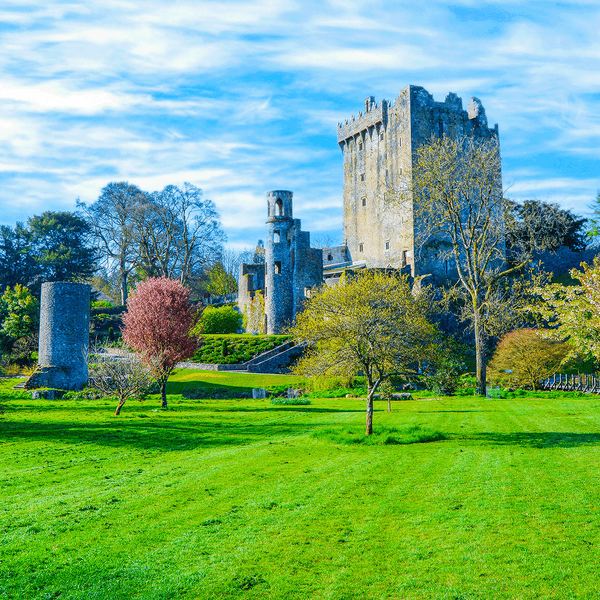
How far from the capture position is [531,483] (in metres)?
9.55

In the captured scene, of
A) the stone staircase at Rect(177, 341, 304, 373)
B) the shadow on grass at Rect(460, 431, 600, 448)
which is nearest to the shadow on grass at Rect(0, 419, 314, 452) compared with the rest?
the shadow on grass at Rect(460, 431, 600, 448)

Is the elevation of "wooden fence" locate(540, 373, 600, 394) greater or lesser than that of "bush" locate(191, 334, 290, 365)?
lesser

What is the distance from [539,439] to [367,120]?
161ft

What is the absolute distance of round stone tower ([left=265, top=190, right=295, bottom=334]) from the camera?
4884 centimetres

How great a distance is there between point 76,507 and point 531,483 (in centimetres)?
713

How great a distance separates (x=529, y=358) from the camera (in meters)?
28.3

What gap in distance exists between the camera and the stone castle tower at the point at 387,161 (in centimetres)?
5094

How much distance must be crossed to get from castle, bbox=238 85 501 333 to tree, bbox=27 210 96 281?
15611 millimetres

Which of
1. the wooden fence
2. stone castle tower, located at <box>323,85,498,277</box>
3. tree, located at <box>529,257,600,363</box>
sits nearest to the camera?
tree, located at <box>529,257,600,363</box>

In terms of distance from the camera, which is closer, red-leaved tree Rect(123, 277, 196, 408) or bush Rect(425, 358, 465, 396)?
red-leaved tree Rect(123, 277, 196, 408)

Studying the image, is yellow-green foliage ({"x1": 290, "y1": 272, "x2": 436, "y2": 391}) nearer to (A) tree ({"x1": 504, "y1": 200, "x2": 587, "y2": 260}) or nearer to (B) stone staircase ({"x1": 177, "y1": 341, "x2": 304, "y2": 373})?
(B) stone staircase ({"x1": 177, "y1": 341, "x2": 304, "y2": 373})

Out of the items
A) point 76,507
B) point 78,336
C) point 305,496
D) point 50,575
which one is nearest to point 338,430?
point 305,496

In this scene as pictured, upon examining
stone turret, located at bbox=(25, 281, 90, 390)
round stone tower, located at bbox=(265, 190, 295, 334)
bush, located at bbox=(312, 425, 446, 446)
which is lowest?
bush, located at bbox=(312, 425, 446, 446)

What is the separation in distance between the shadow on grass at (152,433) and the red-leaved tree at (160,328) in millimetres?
5301
